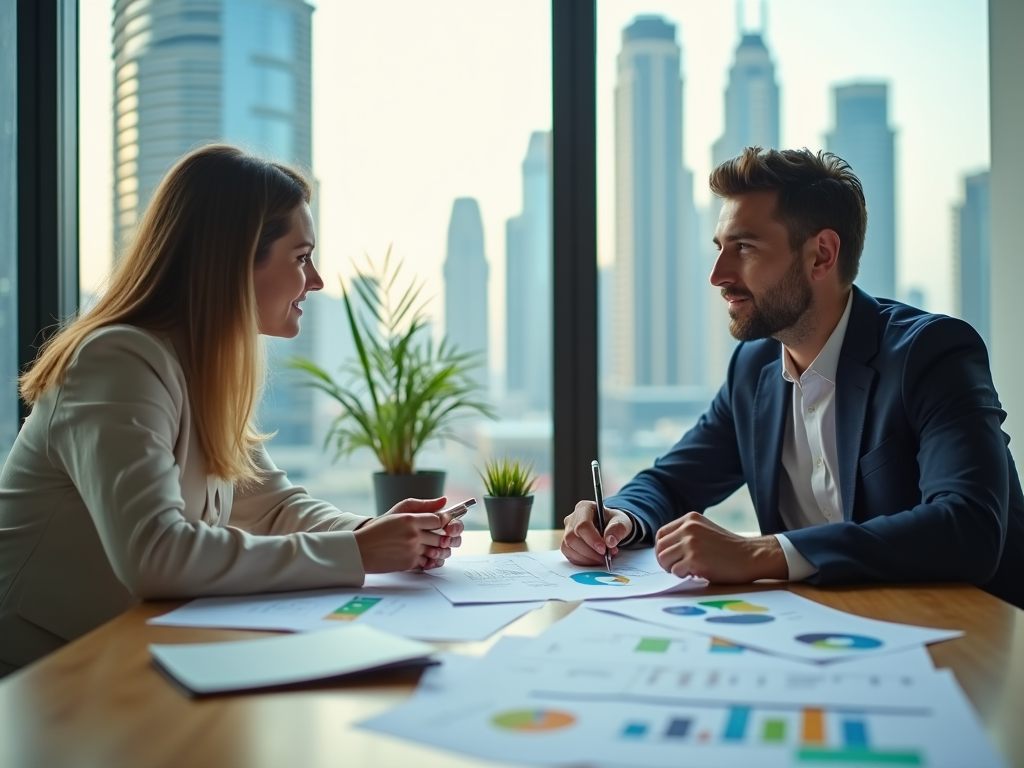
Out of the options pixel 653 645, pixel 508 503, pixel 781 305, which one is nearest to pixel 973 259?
pixel 781 305

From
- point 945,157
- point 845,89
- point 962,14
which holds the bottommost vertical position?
point 945,157

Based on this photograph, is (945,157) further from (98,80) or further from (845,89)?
(98,80)

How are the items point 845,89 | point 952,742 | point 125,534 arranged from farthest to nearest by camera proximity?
point 845,89, point 125,534, point 952,742

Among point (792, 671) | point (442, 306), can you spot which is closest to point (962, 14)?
point (442, 306)

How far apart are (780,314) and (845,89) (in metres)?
1.09

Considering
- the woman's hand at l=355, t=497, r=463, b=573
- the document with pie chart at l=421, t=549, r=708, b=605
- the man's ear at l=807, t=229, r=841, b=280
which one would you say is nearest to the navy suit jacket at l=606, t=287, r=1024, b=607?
the man's ear at l=807, t=229, r=841, b=280

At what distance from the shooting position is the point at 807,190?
2.09 metres

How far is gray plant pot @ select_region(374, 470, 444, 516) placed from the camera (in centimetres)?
241

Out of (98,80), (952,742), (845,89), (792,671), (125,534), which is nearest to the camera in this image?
(952,742)

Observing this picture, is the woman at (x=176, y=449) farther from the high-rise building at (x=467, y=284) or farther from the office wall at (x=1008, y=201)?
the office wall at (x=1008, y=201)

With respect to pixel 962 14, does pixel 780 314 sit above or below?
below

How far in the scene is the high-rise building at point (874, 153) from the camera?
9.02 ft

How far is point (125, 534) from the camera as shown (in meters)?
1.28

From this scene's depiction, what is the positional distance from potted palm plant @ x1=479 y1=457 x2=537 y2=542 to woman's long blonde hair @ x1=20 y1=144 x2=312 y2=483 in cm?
52
